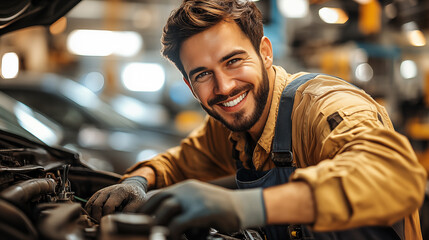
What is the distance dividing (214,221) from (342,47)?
29.1ft

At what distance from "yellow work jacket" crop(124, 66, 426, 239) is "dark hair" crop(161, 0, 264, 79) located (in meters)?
0.23

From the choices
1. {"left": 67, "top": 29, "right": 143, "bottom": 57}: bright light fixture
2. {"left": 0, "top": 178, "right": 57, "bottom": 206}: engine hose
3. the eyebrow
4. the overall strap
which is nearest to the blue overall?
the overall strap

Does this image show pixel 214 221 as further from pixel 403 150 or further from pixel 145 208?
pixel 403 150

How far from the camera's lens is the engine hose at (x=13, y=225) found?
876mm

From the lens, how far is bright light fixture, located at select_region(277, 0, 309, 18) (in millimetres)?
7246

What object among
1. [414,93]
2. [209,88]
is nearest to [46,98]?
[209,88]

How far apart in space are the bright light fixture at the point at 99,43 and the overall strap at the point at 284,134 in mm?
13435

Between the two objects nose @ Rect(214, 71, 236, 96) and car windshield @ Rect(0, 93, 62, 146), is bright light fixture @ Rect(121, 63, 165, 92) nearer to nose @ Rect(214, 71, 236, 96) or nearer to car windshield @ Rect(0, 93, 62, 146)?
car windshield @ Rect(0, 93, 62, 146)

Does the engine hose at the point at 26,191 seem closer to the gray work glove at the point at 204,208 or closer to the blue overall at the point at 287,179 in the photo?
the gray work glove at the point at 204,208

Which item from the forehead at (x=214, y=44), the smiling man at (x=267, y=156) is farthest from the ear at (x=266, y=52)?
the forehead at (x=214, y=44)

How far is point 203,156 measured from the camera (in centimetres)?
203

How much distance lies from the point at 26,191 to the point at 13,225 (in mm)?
235

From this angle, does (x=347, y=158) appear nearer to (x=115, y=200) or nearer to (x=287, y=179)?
(x=287, y=179)

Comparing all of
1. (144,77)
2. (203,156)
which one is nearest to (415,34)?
(203,156)
